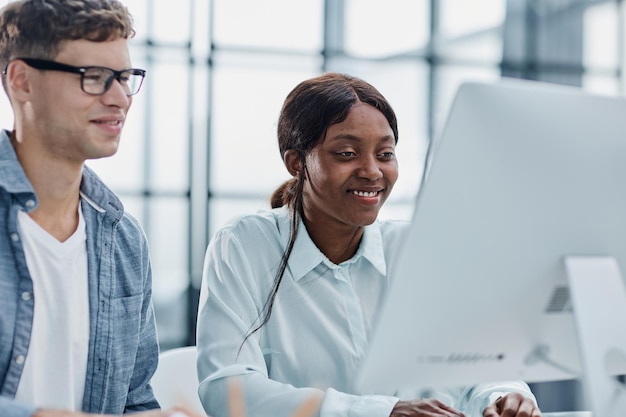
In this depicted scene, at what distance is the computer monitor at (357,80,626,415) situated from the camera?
0.99 metres

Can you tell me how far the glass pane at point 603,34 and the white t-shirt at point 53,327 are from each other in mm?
4484

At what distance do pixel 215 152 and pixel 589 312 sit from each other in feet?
11.5

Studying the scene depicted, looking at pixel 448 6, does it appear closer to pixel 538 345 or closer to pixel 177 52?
pixel 177 52

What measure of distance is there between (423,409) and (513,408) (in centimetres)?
19

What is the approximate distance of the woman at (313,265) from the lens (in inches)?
66.3

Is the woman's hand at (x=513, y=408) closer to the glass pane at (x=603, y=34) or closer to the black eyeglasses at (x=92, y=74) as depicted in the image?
the black eyeglasses at (x=92, y=74)

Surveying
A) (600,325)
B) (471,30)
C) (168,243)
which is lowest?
(168,243)

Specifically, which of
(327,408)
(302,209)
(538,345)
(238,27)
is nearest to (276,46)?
(238,27)

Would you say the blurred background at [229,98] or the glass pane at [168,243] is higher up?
the blurred background at [229,98]

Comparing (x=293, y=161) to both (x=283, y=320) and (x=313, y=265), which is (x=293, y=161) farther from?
(x=283, y=320)

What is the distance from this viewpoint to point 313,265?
1.81 m

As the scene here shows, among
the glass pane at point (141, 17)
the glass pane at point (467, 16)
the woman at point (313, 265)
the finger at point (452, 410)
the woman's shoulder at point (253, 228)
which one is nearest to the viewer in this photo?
the finger at point (452, 410)

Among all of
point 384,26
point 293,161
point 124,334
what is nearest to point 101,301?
point 124,334

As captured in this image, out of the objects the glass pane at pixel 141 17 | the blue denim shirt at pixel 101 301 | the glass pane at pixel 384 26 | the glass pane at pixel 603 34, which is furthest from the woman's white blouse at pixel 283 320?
the glass pane at pixel 603 34
